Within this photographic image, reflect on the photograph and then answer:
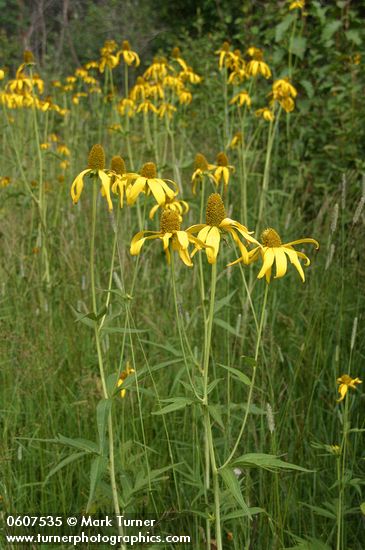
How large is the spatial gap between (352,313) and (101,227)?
54.6 inches

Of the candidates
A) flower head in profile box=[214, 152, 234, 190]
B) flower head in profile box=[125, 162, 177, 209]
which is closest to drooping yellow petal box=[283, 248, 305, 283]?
flower head in profile box=[125, 162, 177, 209]

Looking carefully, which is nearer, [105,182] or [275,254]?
[275,254]

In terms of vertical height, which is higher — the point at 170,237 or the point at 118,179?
the point at 118,179

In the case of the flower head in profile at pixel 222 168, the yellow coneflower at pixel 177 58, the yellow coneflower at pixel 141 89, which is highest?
the yellow coneflower at pixel 177 58

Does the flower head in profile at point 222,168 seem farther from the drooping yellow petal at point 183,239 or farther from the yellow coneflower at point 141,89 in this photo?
the drooping yellow petal at point 183,239

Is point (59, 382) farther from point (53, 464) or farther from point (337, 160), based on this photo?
point (337, 160)

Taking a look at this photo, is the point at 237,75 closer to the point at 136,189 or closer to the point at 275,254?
the point at 136,189

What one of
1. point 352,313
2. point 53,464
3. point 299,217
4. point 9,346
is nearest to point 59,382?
point 9,346

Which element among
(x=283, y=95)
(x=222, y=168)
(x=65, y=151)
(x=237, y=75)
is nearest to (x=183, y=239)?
(x=222, y=168)

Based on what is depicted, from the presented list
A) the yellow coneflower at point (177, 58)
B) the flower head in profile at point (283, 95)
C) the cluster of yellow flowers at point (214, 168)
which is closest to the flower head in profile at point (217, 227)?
the cluster of yellow flowers at point (214, 168)

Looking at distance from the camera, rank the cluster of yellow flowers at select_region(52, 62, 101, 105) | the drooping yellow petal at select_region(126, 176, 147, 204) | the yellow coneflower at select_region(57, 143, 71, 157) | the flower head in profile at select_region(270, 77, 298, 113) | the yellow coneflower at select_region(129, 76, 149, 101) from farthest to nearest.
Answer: the cluster of yellow flowers at select_region(52, 62, 101, 105)
the yellow coneflower at select_region(57, 143, 71, 157)
the yellow coneflower at select_region(129, 76, 149, 101)
the flower head in profile at select_region(270, 77, 298, 113)
the drooping yellow petal at select_region(126, 176, 147, 204)

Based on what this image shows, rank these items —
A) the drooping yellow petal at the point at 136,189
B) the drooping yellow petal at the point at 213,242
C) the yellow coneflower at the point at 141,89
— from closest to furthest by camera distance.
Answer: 1. the drooping yellow petal at the point at 213,242
2. the drooping yellow petal at the point at 136,189
3. the yellow coneflower at the point at 141,89

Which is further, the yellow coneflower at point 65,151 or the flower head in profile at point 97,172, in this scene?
the yellow coneflower at point 65,151

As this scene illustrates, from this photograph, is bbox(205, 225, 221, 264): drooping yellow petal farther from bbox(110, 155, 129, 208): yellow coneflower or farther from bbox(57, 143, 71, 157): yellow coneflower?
bbox(57, 143, 71, 157): yellow coneflower
